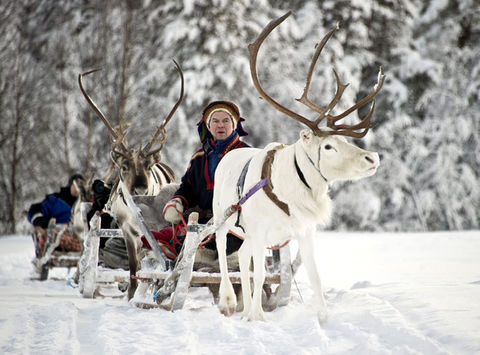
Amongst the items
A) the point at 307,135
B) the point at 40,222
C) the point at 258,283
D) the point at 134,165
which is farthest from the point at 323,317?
the point at 40,222

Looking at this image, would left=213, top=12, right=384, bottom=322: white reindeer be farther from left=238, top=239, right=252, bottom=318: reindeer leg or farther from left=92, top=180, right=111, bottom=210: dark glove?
left=92, top=180, right=111, bottom=210: dark glove

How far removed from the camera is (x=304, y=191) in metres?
3.48

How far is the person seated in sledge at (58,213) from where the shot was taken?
26.9 feet

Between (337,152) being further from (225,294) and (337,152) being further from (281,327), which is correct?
(225,294)

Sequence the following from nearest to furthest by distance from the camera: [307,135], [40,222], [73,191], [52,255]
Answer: [307,135]
[52,255]
[40,222]
[73,191]

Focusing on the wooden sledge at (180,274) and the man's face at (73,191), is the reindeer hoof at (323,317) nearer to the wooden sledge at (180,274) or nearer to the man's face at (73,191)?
the wooden sledge at (180,274)

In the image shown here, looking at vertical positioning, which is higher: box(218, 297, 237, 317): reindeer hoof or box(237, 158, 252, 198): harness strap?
box(237, 158, 252, 198): harness strap

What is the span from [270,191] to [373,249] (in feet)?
23.7

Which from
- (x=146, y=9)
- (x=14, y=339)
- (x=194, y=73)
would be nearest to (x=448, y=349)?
(x=14, y=339)

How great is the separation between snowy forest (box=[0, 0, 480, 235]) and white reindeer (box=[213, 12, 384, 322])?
11.6 m

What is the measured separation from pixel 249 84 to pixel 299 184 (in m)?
13.2

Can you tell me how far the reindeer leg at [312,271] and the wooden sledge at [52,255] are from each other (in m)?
5.41

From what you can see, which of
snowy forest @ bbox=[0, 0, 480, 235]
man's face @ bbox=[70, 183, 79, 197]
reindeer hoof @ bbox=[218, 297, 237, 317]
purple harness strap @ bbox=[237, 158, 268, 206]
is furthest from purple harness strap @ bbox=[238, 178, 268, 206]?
snowy forest @ bbox=[0, 0, 480, 235]

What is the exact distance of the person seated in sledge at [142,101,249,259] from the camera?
457 cm
